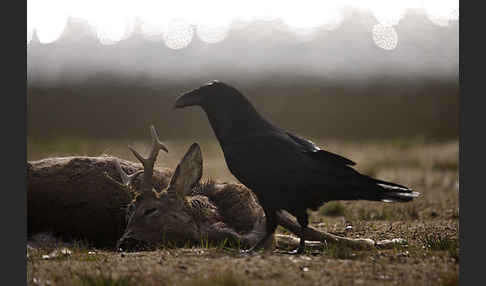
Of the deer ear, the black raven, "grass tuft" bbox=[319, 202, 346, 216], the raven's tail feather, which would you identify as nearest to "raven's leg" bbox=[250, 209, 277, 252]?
the black raven

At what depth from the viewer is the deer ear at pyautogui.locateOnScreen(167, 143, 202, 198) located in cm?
609

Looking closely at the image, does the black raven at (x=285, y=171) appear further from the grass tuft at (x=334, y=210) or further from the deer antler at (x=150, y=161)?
the grass tuft at (x=334, y=210)

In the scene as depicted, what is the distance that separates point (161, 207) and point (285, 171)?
1.34 m

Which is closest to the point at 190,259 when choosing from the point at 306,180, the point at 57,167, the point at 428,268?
the point at 306,180

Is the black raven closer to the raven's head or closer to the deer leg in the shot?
the raven's head

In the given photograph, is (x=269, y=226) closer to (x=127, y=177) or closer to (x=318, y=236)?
(x=318, y=236)

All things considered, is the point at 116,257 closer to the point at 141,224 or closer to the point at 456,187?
the point at 141,224

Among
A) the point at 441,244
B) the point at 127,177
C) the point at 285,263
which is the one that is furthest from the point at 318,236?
the point at 127,177

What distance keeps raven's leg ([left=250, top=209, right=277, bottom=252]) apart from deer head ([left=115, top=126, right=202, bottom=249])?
2.15 ft

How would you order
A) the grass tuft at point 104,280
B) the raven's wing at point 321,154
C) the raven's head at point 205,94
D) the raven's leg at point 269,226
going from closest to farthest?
the grass tuft at point 104,280
the raven's wing at point 321,154
the raven's leg at point 269,226
the raven's head at point 205,94

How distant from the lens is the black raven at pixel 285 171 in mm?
5492

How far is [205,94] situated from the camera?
19.6ft

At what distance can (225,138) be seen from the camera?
5.82m

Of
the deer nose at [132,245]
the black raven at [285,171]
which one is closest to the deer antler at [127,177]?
the deer nose at [132,245]
